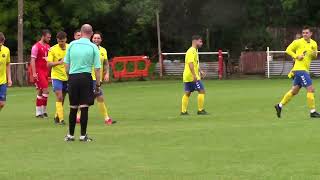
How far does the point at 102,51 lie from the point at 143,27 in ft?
103

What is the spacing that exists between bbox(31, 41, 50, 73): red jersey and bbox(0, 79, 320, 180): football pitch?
128 centimetres

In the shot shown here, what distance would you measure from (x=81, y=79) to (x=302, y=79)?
6084 mm

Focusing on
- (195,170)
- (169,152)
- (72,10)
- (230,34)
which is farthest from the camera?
(230,34)

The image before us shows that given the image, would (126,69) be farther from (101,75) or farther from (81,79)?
(81,79)

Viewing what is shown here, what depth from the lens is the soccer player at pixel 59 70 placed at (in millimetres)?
16203

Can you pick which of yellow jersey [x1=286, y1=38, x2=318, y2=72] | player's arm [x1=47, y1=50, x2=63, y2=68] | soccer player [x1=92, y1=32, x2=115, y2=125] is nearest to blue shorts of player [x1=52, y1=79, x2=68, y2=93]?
player's arm [x1=47, y1=50, x2=63, y2=68]

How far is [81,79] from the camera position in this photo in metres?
12.6

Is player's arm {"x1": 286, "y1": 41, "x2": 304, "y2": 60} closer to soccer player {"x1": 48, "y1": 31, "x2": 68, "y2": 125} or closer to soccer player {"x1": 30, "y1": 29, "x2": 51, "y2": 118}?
soccer player {"x1": 48, "y1": 31, "x2": 68, "y2": 125}

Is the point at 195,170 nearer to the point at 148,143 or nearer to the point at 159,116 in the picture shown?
the point at 148,143

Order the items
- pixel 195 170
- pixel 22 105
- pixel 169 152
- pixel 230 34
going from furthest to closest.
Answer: pixel 230 34 → pixel 22 105 → pixel 169 152 → pixel 195 170

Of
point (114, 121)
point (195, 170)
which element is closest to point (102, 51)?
point (114, 121)

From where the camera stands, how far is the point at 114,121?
54.6ft

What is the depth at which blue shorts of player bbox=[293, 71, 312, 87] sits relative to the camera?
54.5ft

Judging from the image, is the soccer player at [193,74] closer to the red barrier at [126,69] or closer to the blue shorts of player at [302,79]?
the blue shorts of player at [302,79]
